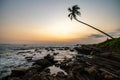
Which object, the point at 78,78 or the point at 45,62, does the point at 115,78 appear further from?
the point at 45,62

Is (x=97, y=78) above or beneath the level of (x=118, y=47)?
beneath

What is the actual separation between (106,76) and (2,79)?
1246 cm

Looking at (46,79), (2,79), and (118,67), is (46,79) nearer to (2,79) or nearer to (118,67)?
(2,79)

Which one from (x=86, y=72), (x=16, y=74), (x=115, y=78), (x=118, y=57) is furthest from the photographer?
(x=118, y=57)

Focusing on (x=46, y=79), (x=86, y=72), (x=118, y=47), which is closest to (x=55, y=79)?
(x=46, y=79)

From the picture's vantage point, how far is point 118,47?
1157 inches

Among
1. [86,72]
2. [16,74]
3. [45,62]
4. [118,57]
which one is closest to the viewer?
[86,72]

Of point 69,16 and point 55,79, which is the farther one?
point 69,16

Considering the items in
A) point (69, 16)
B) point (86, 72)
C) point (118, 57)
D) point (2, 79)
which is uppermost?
point (69, 16)

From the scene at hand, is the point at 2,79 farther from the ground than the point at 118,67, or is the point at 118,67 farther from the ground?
the point at 118,67

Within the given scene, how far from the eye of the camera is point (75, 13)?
50594mm

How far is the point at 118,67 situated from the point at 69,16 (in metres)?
38.1

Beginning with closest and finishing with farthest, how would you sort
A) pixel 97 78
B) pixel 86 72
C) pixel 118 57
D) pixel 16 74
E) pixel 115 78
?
pixel 115 78 → pixel 97 78 → pixel 86 72 → pixel 16 74 → pixel 118 57

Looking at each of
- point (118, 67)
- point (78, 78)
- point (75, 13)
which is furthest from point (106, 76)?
point (75, 13)
